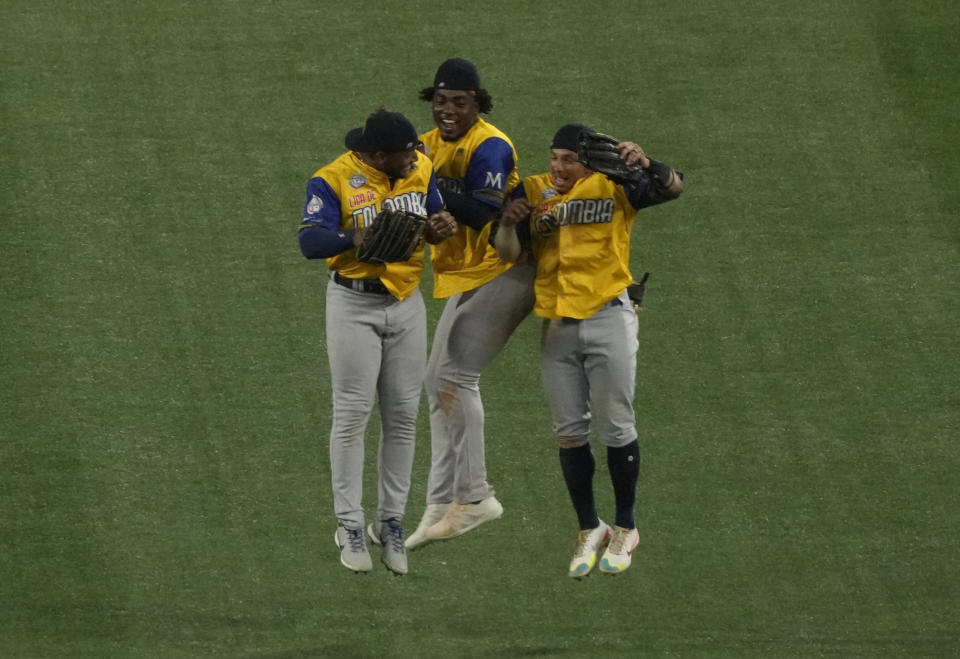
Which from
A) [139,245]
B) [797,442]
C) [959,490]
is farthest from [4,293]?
[959,490]

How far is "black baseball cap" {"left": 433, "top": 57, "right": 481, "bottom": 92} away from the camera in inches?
407

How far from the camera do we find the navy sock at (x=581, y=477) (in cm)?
1054

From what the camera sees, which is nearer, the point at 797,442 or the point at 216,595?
the point at 216,595

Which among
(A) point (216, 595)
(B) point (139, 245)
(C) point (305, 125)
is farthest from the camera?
(C) point (305, 125)

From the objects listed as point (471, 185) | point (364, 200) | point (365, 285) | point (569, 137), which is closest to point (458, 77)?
point (471, 185)

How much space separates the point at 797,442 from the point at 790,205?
2.41m

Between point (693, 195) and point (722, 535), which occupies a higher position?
point (693, 195)

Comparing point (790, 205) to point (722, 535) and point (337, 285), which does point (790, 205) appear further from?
point (337, 285)

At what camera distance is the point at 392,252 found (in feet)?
32.5

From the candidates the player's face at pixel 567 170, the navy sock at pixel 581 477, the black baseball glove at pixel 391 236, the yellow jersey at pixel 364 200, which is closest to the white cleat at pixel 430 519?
the navy sock at pixel 581 477

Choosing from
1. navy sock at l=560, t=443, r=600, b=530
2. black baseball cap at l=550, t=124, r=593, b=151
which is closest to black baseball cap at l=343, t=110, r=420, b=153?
black baseball cap at l=550, t=124, r=593, b=151

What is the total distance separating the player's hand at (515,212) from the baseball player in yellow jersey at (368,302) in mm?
281

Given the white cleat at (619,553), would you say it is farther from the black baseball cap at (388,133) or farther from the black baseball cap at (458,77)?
the black baseball cap at (458,77)

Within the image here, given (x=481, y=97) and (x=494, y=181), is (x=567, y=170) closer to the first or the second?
(x=494, y=181)
